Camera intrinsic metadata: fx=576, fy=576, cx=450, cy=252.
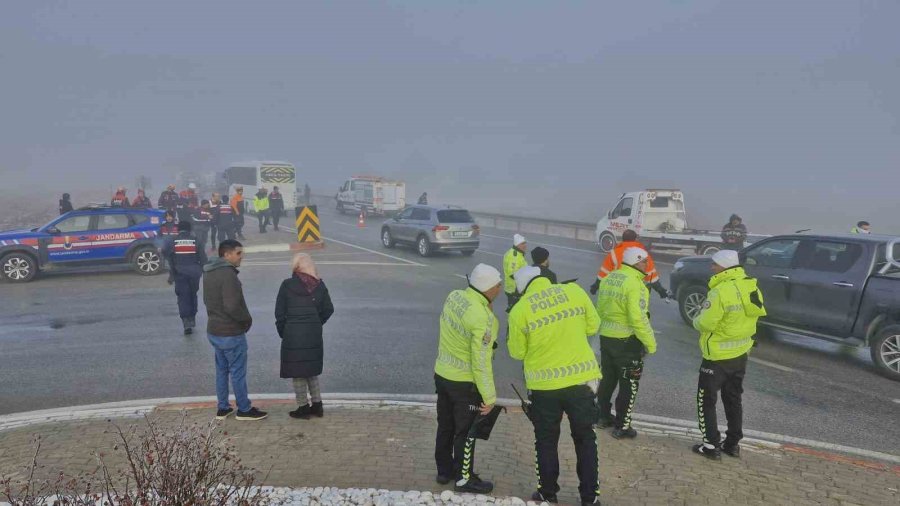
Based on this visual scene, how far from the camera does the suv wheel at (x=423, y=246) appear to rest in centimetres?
1839

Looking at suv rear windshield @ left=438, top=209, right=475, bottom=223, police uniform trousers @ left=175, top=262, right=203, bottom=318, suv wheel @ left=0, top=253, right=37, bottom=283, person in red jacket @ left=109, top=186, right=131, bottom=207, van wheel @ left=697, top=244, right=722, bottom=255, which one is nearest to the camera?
police uniform trousers @ left=175, top=262, right=203, bottom=318

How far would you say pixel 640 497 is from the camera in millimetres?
4578

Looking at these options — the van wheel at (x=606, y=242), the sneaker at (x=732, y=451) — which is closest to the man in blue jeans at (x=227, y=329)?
the sneaker at (x=732, y=451)

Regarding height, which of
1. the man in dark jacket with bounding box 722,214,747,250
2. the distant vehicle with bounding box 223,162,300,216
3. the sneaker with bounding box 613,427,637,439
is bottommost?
the sneaker with bounding box 613,427,637,439

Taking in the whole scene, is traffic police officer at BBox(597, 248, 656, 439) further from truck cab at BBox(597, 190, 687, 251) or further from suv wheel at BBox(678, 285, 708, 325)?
truck cab at BBox(597, 190, 687, 251)

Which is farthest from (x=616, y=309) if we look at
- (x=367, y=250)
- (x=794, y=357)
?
(x=367, y=250)

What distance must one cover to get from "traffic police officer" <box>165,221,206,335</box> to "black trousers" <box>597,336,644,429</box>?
6.86m

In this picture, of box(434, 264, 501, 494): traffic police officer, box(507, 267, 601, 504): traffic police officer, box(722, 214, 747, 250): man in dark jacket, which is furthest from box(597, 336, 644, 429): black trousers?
box(722, 214, 747, 250): man in dark jacket

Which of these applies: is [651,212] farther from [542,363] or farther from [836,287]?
[542,363]

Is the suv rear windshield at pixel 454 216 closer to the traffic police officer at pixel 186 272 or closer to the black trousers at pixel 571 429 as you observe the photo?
the traffic police officer at pixel 186 272

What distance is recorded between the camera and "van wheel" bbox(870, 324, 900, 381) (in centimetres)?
775

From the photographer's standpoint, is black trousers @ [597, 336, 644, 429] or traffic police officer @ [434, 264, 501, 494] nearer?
traffic police officer @ [434, 264, 501, 494]

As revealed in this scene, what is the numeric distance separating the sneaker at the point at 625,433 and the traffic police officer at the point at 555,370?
1.41 metres

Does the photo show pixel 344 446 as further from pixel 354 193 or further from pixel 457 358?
pixel 354 193
